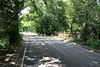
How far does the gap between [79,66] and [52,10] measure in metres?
41.8

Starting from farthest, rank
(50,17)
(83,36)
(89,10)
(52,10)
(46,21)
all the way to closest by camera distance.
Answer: (46,21), (50,17), (52,10), (83,36), (89,10)

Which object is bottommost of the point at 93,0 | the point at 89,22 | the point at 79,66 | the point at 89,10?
the point at 79,66

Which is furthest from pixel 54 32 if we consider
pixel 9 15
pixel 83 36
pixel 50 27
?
pixel 9 15

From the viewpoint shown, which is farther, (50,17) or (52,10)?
(50,17)

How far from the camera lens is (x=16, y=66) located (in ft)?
29.8

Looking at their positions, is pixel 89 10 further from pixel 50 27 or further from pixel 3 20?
pixel 50 27

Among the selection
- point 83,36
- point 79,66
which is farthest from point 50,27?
point 79,66

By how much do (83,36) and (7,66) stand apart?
19305mm

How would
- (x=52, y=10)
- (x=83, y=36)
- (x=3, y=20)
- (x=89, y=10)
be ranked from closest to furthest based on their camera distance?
(x=3, y=20) → (x=89, y=10) → (x=83, y=36) → (x=52, y=10)

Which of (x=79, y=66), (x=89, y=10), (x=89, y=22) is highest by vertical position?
(x=89, y=10)

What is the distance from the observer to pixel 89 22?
24.1 metres

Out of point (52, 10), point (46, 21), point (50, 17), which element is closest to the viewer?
point (52, 10)

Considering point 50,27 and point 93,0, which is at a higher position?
point 93,0

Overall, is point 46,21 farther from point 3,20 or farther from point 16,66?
point 16,66
